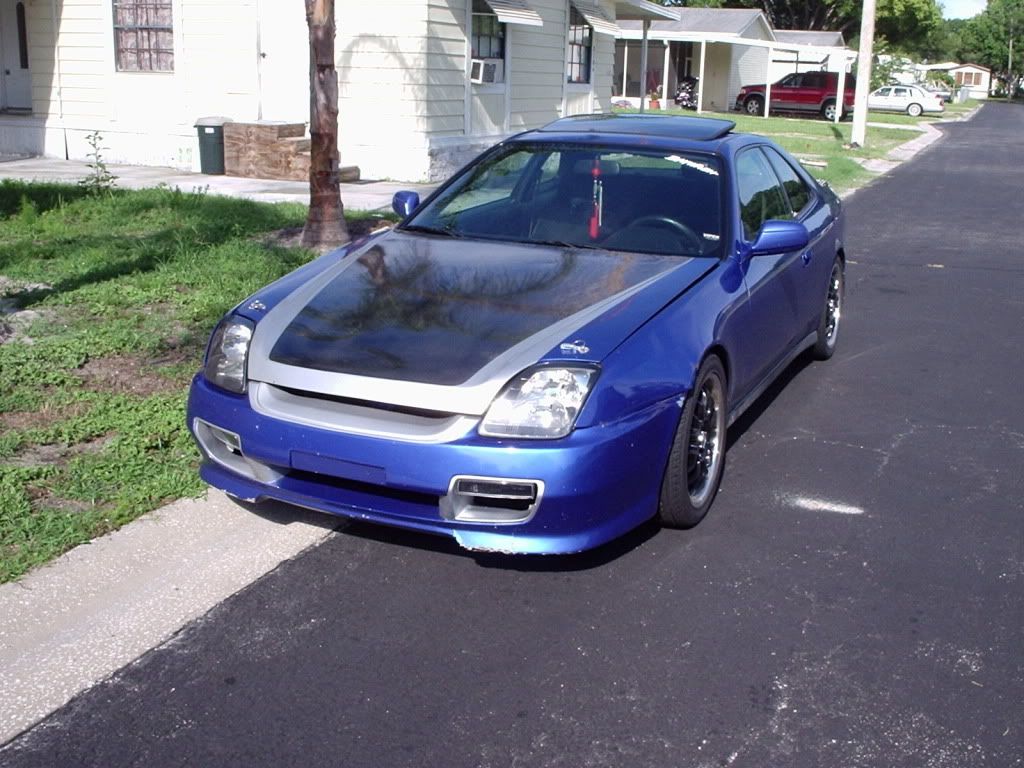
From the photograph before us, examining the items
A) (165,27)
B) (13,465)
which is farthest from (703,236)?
(165,27)

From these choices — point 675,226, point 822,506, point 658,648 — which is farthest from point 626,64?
point 658,648

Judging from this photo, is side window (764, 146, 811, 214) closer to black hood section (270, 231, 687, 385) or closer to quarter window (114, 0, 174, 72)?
black hood section (270, 231, 687, 385)

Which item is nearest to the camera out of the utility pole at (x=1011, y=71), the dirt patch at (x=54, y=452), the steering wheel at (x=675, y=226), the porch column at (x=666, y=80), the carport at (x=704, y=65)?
the dirt patch at (x=54, y=452)

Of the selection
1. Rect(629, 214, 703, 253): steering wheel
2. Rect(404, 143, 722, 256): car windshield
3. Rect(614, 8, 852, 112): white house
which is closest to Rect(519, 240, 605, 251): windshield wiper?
Rect(404, 143, 722, 256): car windshield

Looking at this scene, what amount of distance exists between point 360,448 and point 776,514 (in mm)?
1890

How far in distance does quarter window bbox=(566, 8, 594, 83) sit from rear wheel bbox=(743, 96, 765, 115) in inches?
949

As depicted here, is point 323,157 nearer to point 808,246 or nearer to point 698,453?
point 808,246

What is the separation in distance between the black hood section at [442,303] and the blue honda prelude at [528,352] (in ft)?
0.04

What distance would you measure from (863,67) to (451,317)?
2229 centimetres

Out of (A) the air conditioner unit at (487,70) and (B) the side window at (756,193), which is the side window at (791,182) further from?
(A) the air conditioner unit at (487,70)

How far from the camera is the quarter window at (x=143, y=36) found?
16.2 meters

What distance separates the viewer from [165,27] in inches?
637

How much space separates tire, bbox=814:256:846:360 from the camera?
22.6ft

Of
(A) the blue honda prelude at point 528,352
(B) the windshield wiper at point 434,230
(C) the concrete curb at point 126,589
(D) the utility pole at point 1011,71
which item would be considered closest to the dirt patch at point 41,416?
(C) the concrete curb at point 126,589
